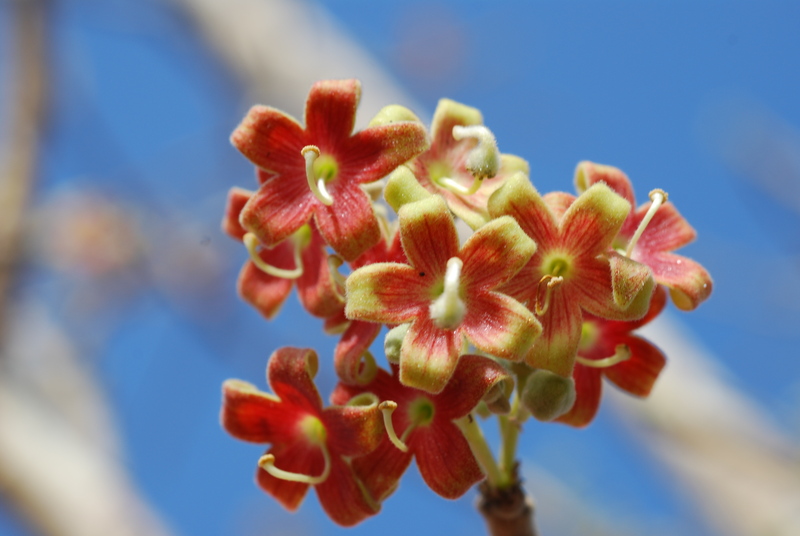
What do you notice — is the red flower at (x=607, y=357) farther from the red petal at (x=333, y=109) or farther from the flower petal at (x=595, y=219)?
the red petal at (x=333, y=109)

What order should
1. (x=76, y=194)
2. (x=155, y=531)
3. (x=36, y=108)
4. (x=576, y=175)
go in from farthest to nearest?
1. (x=76, y=194)
2. (x=36, y=108)
3. (x=155, y=531)
4. (x=576, y=175)

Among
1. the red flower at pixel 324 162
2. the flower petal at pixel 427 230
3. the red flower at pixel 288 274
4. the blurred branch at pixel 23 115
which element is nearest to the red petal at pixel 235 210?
the red flower at pixel 288 274

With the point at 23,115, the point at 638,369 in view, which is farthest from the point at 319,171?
the point at 23,115

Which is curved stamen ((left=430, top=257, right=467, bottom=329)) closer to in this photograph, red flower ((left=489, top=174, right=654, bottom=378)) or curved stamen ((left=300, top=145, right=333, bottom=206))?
red flower ((left=489, top=174, right=654, bottom=378))

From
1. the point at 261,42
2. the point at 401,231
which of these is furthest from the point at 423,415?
the point at 261,42

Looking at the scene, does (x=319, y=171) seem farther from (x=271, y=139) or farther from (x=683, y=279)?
(x=683, y=279)

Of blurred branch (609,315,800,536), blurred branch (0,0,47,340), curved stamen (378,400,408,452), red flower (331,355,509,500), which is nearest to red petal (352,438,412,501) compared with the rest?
red flower (331,355,509,500)

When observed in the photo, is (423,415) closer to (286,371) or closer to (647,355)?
(286,371)
